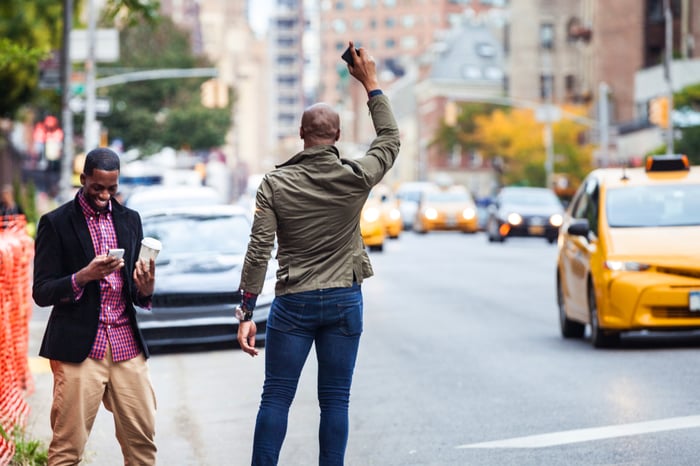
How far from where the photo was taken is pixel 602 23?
8219cm

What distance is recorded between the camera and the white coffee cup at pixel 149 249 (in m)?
6.32

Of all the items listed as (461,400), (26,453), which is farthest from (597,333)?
(26,453)

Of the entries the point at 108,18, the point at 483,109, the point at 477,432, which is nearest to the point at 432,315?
the point at 108,18

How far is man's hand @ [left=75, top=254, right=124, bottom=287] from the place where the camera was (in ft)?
20.8

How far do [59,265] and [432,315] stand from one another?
13035 millimetres

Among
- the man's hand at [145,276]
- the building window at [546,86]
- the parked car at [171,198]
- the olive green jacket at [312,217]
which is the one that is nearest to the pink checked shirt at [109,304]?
the man's hand at [145,276]

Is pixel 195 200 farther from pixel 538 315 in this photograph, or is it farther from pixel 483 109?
pixel 483 109

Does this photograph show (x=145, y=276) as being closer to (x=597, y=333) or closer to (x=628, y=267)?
(x=628, y=267)

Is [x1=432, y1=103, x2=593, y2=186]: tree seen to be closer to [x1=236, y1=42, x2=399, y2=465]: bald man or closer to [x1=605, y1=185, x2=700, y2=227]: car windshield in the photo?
[x1=605, y1=185, x2=700, y2=227]: car windshield

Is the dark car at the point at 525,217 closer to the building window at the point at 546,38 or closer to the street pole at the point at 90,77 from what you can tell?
the street pole at the point at 90,77

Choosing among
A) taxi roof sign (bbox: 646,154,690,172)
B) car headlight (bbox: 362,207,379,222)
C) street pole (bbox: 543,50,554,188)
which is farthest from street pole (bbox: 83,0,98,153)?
street pole (bbox: 543,50,554,188)

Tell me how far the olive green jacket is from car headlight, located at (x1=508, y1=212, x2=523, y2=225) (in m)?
38.1

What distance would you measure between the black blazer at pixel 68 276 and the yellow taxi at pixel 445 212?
1813 inches

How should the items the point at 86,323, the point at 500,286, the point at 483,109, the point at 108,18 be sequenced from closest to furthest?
the point at 86,323
the point at 108,18
the point at 500,286
the point at 483,109
